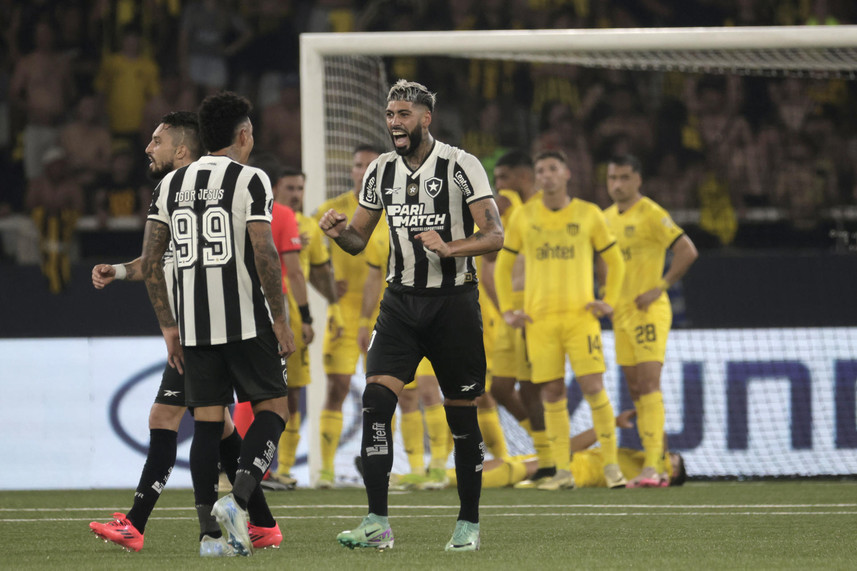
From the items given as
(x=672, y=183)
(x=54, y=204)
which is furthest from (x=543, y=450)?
(x=54, y=204)

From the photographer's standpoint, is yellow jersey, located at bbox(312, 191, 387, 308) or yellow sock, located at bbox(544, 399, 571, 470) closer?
yellow sock, located at bbox(544, 399, 571, 470)

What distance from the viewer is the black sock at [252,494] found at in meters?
5.25

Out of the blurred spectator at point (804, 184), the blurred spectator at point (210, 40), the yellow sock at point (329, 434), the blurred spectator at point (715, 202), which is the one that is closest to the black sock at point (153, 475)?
the yellow sock at point (329, 434)

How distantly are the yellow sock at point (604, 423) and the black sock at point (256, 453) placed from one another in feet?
13.4

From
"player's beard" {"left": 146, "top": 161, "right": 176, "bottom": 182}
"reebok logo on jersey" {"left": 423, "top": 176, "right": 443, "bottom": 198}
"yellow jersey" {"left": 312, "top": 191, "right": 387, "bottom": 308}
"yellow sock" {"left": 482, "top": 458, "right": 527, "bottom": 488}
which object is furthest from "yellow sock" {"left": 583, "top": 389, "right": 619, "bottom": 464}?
"player's beard" {"left": 146, "top": 161, "right": 176, "bottom": 182}

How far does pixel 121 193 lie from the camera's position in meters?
13.1

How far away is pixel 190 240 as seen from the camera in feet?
16.5

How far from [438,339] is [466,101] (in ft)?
29.1

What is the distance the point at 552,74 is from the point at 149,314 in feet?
18.8

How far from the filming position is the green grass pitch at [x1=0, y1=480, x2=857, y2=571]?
472 centimetres

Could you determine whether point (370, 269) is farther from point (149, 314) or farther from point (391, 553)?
point (391, 553)

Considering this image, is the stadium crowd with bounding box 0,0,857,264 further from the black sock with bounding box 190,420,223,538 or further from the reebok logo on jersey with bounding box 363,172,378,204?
the black sock with bounding box 190,420,223,538

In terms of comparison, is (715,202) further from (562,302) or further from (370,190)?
(370,190)

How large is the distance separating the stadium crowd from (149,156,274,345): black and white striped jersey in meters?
7.86
